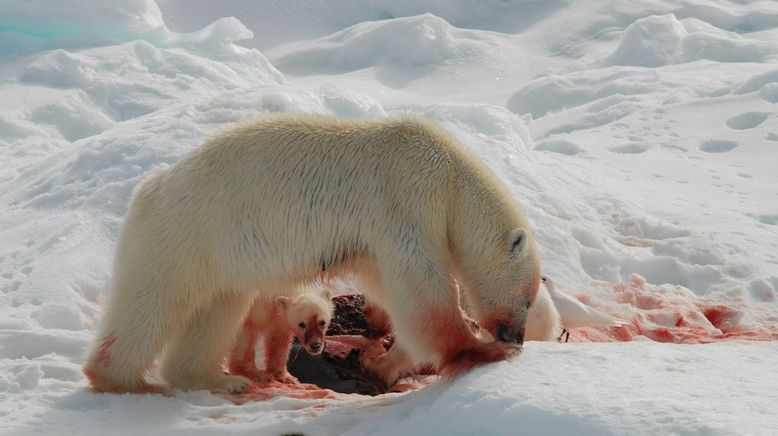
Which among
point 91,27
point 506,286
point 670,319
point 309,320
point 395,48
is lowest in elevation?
point 670,319

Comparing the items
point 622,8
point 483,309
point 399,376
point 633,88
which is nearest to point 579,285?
point 399,376

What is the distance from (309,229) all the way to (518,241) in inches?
51.0

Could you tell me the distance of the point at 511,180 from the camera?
9.95 metres

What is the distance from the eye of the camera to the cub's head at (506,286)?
5617 mm

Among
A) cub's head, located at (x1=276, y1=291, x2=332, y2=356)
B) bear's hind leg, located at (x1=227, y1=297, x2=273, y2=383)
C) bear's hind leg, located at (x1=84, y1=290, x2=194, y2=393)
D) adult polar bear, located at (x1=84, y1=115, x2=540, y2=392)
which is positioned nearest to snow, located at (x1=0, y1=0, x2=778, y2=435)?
bear's hind leg, located at (x1=84, y1=290, x2=194, y2=393)

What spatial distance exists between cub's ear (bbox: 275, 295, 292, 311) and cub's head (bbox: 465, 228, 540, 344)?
1.64m

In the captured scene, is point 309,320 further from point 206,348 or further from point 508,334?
point 508,334

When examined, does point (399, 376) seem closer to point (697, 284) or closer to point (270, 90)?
point (697, 284)

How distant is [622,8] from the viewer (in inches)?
1027

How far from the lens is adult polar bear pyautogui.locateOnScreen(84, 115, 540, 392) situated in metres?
5.58

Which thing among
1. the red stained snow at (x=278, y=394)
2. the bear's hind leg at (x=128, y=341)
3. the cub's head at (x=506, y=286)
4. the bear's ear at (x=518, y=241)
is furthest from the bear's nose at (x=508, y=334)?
the bear's hind leg at (x=128, y=341)

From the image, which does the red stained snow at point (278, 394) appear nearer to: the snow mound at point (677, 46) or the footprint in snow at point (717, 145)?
the footprint in snow at point (717, 145)

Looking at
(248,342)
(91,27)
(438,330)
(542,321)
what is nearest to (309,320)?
(248,342)

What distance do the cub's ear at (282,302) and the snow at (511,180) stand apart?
111 centimetres
